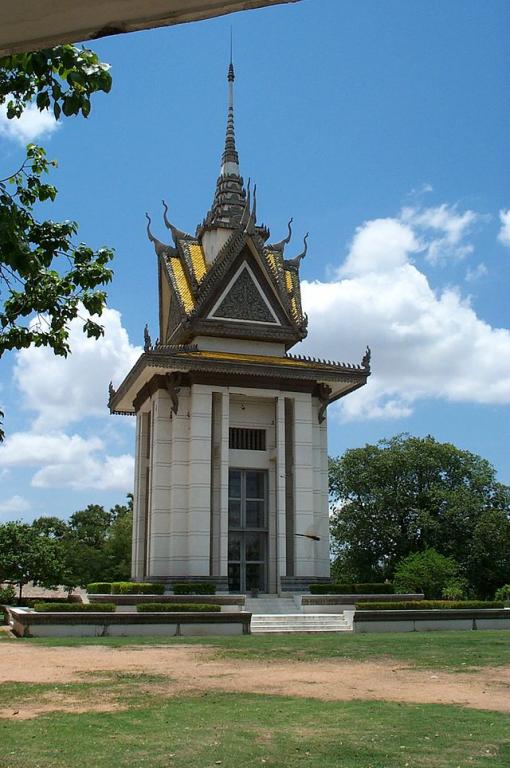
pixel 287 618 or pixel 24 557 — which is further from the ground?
pixel 24 557

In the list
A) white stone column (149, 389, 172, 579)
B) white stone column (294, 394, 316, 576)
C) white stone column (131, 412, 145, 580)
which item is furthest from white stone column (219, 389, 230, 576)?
→ white stone column (131, 412, 145, 580)

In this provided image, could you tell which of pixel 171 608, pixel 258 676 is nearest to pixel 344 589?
pixel 171 608

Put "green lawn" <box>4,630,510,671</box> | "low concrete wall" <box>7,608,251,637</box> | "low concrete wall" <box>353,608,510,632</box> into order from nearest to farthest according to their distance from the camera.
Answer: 1. "green lawn" <box>4,630,510,671</box>
2. "low concrete wall" <box>7,608,251,637</box>
3. "low concrete wall" <box>353,608,510,632</box>

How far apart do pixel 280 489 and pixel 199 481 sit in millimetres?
3235

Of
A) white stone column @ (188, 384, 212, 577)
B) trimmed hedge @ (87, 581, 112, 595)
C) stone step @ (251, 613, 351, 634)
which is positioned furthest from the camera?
white stone column @ (188, 384, 212, 577)

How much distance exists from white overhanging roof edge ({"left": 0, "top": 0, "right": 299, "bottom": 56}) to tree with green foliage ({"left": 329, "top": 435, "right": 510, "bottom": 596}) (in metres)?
44.8

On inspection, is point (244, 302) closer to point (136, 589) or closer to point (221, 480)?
point (221, 480)

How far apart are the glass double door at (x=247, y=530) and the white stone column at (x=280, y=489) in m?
1.11

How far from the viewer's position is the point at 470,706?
10.2 meters

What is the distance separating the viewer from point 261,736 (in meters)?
8.30

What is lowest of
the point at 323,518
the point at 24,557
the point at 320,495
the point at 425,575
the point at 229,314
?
the point at 425,575

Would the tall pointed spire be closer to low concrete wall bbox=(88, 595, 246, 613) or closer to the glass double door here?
the glass double door

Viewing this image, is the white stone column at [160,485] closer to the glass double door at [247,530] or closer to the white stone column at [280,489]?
the glass double door at [247,530]

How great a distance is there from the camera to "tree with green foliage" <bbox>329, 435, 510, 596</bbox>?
4575 cm
